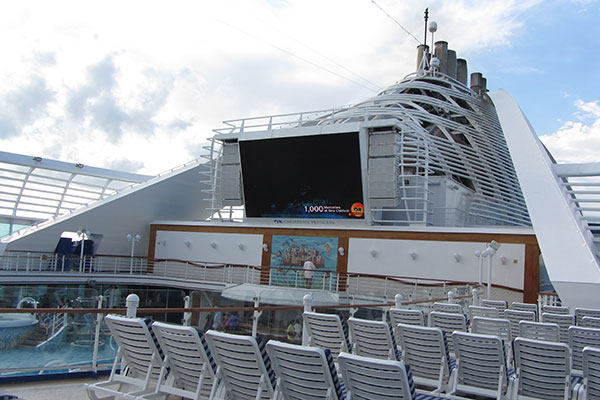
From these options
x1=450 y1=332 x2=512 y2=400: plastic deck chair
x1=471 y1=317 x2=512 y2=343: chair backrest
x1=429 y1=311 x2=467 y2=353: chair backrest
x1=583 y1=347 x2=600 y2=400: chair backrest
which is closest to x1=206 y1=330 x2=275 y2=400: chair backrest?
x1=450 y1=332 x2=512 y2=400: plastic deck chair

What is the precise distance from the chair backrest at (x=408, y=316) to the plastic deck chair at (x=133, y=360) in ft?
9.37

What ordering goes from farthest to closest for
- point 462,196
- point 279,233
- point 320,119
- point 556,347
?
point 320,119
point 462,196
point 279,233
point 556,347

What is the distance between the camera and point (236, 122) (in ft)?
74.6

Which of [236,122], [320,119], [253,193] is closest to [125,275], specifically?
[253,193]

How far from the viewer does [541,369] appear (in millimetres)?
4191

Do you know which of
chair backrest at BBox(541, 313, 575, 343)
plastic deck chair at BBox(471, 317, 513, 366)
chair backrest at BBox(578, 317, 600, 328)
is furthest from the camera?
chair backrest at BBox(541, 313, 575, 343)

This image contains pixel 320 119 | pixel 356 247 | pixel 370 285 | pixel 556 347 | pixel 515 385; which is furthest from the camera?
pixel 320 119

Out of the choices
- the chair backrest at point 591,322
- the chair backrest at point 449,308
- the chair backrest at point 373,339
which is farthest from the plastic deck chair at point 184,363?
the chair backrest at point 591,322

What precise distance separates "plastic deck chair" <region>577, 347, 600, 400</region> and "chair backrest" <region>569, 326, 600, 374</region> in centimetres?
130

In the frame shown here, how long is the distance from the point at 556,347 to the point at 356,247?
52.4ft

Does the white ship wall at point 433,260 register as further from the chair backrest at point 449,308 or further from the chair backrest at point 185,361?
the chair backrest at point 185,361

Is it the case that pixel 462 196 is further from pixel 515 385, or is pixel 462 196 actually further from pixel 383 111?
pixel 515 385

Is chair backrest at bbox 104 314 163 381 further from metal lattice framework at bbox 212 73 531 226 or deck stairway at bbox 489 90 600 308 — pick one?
metal lattice framework at bbox 212 73 531 226

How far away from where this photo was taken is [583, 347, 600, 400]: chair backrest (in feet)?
12.3
